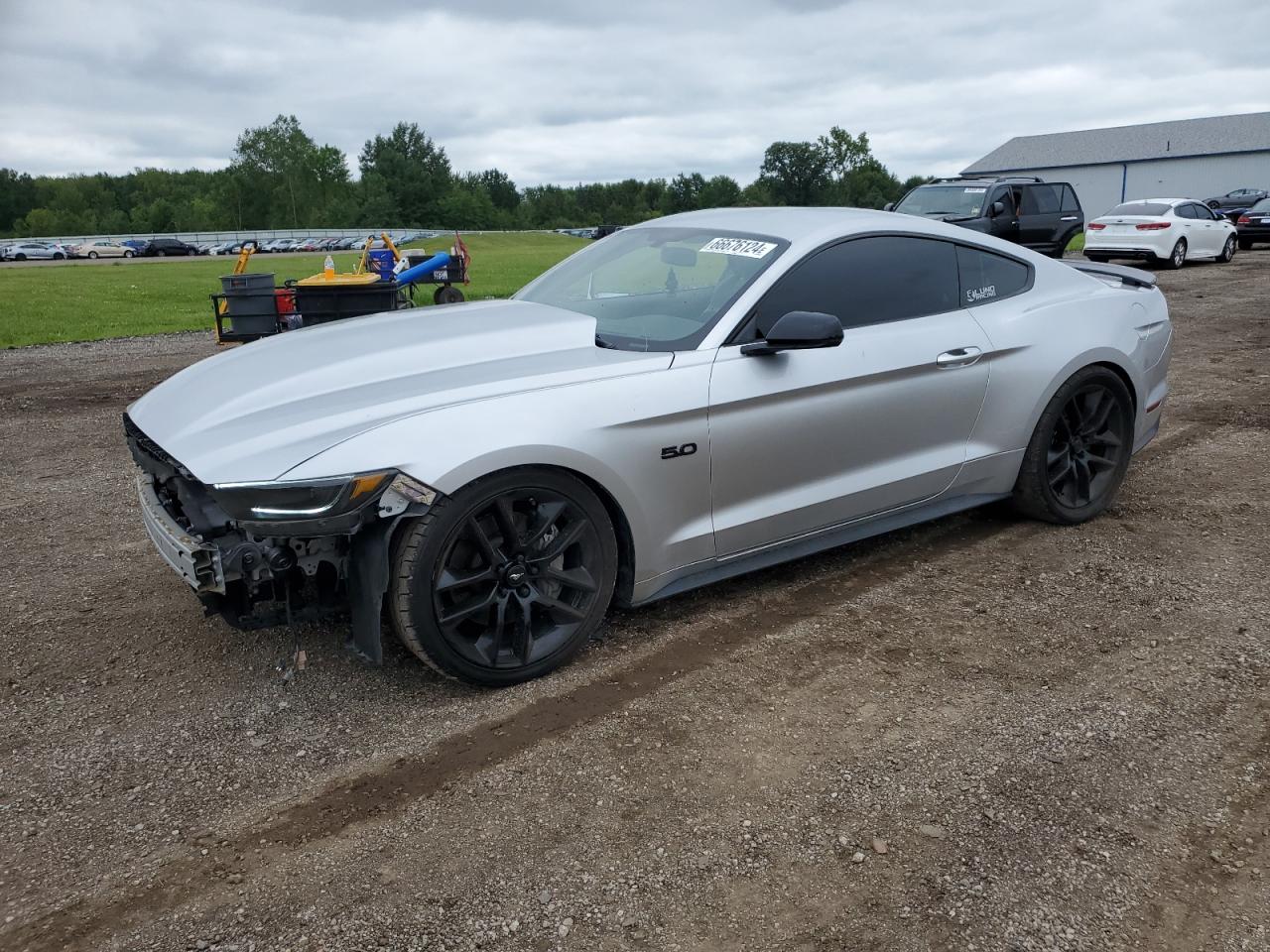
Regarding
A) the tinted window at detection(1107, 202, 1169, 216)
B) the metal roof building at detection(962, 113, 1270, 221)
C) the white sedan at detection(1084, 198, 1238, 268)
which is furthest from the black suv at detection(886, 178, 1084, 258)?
the metal roof building at detection(962, 113, 1270, 221)

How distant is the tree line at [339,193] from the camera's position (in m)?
104

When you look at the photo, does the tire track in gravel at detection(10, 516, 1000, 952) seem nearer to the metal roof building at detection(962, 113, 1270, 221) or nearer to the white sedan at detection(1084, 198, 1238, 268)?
the white sedan at detection(1084, 198, 1238, 268)

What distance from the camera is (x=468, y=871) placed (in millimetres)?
2496

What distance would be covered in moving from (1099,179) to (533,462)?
2928 inches

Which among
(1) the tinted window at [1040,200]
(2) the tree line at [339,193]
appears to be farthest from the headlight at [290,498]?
(2) the tree line at [339,193]

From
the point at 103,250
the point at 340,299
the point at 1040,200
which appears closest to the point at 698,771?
the point at 340,299

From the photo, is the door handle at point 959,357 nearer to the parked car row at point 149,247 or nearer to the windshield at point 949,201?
the windshield at point 949,201

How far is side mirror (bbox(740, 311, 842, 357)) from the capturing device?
11.6 feet

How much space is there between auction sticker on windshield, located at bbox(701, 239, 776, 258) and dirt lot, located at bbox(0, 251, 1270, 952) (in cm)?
137

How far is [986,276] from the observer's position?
4.60 meters

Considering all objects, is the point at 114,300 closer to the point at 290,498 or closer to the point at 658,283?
the point at 658,283

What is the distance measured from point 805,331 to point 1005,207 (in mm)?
14766

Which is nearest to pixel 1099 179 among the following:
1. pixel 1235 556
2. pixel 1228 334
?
pixel 1228 334

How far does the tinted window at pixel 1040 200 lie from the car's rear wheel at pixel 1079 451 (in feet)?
44.2
